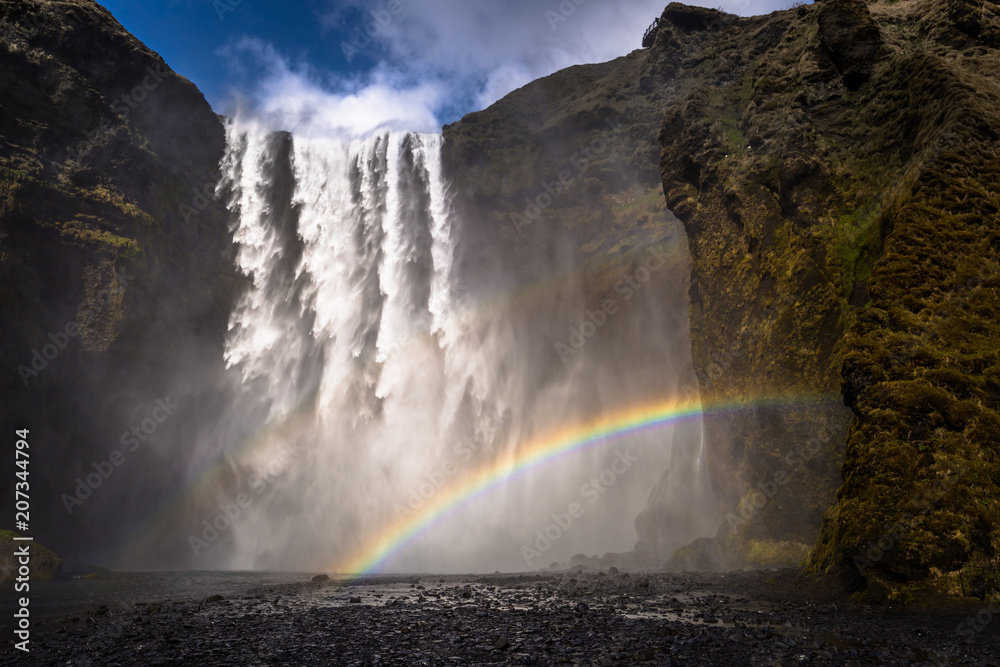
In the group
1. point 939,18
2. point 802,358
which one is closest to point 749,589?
point 802,358

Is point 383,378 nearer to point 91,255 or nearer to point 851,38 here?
point 91,255

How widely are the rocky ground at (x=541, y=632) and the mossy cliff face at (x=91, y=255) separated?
24800mm

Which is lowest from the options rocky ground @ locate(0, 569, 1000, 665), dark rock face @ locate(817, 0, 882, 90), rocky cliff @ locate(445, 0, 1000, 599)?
rocky ground @ locate(0, 569, 1000, 665)

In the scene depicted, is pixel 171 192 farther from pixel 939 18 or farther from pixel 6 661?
pixel 939 18

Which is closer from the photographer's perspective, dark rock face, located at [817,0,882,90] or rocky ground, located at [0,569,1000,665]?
rocky ground, located at [0,569,1000,665]

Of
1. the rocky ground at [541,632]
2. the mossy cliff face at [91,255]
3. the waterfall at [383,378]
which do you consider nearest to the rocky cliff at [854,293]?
the rocky ground at [541,632]

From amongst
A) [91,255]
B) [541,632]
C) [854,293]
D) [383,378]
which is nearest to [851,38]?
[854,293]

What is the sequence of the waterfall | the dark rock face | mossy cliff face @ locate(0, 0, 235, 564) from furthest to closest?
the waterfall → mossy cliff face @ locate(0, 0, 235, 564) → the dark rock face

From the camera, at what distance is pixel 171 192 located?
3994cm

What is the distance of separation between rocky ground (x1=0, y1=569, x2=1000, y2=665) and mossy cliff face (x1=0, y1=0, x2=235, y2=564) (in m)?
24.8

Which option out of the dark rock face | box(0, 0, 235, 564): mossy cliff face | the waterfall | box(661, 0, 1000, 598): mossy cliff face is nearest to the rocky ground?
box(661, 0, 1000, 598): mossy cliff face

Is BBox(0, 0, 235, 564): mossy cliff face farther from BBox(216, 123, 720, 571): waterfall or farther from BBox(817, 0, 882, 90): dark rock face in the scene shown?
BBox(817, 0, 882, 90): dark rock face

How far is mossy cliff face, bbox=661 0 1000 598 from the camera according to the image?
9.80m

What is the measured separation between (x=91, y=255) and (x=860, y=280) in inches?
1559
